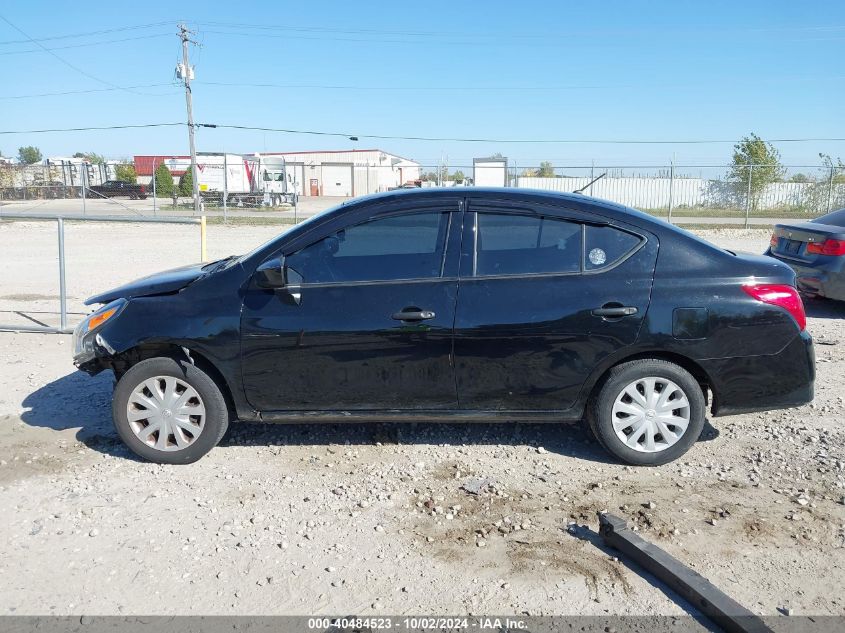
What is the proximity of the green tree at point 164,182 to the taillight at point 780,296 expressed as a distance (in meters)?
41.8

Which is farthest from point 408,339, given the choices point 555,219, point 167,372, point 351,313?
point 167,372

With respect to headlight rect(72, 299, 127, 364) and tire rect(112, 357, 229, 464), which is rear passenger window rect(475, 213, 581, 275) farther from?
headlight rect(72, 299, 127, 364)

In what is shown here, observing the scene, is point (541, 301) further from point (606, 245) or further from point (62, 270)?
point (62, 270)

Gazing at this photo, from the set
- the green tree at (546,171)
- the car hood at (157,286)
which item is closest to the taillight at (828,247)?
the car hood at (157,286)

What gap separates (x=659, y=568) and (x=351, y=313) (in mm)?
2284

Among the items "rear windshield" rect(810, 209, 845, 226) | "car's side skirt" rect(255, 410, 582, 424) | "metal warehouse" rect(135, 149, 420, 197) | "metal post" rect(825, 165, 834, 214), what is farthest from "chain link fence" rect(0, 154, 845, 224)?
"car's side skirt" rect(255, 410, 582, 424)

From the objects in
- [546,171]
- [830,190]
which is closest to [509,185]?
[546,171]

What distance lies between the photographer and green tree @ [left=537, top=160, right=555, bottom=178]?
2815 cm

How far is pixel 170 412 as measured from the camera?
15.8ft

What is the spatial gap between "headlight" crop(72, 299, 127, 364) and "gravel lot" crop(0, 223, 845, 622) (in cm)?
67

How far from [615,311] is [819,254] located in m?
5.97

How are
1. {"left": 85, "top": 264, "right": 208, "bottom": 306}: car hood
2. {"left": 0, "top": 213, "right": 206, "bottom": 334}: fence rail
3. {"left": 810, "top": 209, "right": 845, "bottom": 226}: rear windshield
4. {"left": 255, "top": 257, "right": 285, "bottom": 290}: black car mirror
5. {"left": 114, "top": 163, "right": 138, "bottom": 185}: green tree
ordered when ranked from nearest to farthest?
{"left": 255, "top": 257, "right": 285, "bottom": 290}: black car mirror
{"left": 85, "top": 264, "right": 208, "bottom": 306}: car hood
{"left": 0, "top": 213, "right": 206, "bottom": 334}: fence rail
{"left": 810, "top": 209, "right": 845, "bottom": 226}: rear windshield
{"left": 114, "top": 163, "right": 138, "bottom": 185}: green tree

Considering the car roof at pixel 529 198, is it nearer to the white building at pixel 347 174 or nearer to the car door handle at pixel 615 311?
the car door handle at pixel 615 311

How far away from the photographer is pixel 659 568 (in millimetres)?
3455
